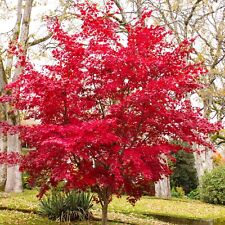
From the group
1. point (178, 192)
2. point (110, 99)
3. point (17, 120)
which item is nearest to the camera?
point (110, 99)

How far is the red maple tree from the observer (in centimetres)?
852

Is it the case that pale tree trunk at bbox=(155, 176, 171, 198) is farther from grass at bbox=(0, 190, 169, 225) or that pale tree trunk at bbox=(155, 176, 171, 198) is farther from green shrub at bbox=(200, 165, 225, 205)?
grass at bbox=(0, 190, 169, 225)

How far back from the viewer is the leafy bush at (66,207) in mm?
11516

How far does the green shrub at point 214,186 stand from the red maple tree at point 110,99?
1246cm

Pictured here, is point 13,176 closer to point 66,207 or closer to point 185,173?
point 66,207

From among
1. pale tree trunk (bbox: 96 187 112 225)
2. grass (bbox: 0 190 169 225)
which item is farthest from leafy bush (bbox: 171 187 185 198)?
pale tree trunk (bbox: 96 187 112 225)

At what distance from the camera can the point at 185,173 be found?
26.8 m

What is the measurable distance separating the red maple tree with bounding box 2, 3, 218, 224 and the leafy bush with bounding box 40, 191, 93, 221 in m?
2.47

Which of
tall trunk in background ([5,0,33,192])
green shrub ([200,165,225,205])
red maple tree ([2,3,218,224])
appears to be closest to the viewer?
red maple tree ([2,3,218,224])

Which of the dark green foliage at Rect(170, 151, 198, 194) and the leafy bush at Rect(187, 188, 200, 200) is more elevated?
the dark green foliage at Rect(170, 151, 198, 194)

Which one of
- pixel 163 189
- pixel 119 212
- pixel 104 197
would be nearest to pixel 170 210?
pixel 119 212

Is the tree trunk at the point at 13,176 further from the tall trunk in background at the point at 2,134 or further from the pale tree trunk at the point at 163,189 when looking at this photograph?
the pale tree trunk at the point at 163,189

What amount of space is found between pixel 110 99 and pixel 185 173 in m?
18.3

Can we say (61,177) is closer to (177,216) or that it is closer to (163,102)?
(163,102)
